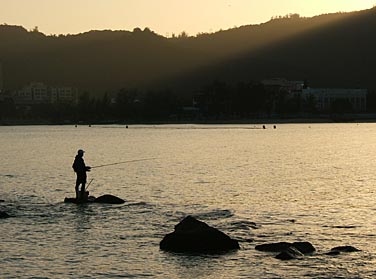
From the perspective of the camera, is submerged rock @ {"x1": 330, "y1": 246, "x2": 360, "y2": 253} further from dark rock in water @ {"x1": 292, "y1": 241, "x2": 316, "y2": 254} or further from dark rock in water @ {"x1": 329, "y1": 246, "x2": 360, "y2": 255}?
dark rock in water @ {"x1": 292, "y1": 241, "x2": 316, "y2": 254}

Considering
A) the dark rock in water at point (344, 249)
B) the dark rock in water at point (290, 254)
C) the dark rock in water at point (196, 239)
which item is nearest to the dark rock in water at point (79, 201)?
the dark rock in water at point (196, 239)

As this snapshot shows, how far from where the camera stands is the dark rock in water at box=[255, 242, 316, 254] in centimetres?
2328

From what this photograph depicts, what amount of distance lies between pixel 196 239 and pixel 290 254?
312 centimetres

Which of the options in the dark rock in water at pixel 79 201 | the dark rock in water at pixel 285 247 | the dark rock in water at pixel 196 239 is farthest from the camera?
the dark rock in water at pixel 79 201

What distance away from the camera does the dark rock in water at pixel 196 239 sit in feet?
76.0

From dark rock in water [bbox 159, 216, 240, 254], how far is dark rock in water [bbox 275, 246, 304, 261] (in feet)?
6.55

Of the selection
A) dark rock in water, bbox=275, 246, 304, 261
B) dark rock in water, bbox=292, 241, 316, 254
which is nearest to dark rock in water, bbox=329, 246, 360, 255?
dark rock in water, bbox=292, 241, 316, 254

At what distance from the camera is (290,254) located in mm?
22406

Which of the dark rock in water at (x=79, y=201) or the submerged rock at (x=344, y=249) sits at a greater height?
the dark rock in water at (x=79, y=201)

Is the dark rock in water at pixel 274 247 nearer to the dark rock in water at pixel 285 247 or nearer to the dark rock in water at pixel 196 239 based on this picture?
the dark rock in water at pixel 285 247

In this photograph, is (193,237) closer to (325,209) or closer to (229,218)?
(229,218)

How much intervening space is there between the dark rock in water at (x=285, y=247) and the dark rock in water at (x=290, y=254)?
32 cm

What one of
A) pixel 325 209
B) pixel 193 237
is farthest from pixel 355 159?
pixel 193 237

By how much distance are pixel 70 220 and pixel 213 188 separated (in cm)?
1537
